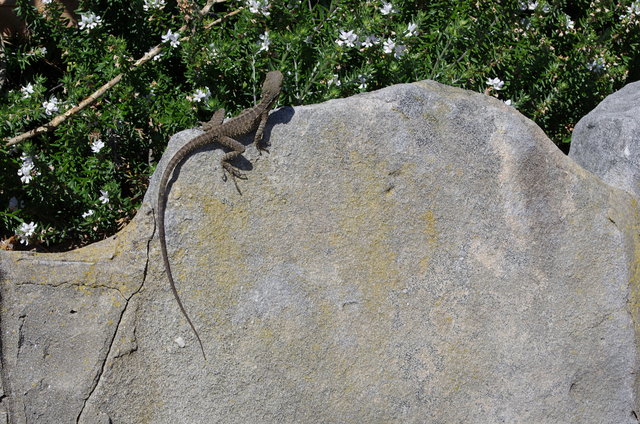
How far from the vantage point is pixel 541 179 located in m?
4.38

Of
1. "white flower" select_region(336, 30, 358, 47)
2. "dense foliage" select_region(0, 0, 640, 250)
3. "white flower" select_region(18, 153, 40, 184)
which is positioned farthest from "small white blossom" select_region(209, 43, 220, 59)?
"white flower" select_region(18, 153, 40, 184)

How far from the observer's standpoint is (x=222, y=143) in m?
4.32

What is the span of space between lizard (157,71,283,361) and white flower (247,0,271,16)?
3.64ft

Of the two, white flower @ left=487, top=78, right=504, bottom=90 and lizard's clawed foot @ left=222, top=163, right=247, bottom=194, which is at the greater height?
lizard's clawed foot @ left=222, top=163, right=247, bottom=194

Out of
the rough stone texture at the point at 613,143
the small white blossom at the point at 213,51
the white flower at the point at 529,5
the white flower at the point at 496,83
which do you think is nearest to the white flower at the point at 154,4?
the small white blossom at the point at 213,51

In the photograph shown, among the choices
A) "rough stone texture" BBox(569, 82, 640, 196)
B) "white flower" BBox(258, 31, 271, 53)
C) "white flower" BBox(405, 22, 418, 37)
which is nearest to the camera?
"rough stone texture" BBox(569, 82, 640, 196)

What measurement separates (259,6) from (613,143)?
9.64 ft

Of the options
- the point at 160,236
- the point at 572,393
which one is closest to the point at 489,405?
the point at 572,393

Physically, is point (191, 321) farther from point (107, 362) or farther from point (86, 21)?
point (86, 21)

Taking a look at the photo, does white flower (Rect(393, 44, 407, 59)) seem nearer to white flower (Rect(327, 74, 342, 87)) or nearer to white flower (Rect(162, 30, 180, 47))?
white flower (Rect(327, 74, 342, 87))

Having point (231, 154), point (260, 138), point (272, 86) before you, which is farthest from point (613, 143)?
point (231, 154)

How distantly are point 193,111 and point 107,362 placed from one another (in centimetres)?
229

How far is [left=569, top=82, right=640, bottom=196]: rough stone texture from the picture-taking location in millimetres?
4953

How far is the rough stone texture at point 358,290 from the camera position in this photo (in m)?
4.00
